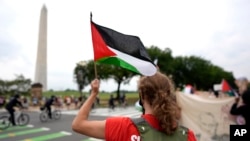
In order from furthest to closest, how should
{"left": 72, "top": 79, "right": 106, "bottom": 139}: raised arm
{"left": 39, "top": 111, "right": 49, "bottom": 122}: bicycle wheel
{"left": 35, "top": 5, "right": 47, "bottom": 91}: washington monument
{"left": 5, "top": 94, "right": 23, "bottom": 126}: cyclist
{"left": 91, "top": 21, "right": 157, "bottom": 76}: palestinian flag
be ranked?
{"left": 35, "top": 5, "right": 47, "bottom": 91}: washington monument, {"left": 39, "top": 111, "right": 49, "bottom": 122}: bicycle wheel, {"left": 5, "top": 94, "right": 23, "bottom": 126}: cyclist, {"left": 91, "top": 21, "right": 157, "bottom": 76}: palestinian flag, {"left": 72, "top": 79, "right": 106, "bottom": 139}: raised arm

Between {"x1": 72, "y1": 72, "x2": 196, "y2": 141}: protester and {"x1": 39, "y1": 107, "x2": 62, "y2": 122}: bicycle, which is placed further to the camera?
{"x1": 39, "y1": 107, "x2": 62, "y2": 122}: bicycle

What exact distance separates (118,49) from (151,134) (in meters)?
1.18

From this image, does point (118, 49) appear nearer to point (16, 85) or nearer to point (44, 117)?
point (44, 117)

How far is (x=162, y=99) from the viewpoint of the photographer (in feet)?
7.43

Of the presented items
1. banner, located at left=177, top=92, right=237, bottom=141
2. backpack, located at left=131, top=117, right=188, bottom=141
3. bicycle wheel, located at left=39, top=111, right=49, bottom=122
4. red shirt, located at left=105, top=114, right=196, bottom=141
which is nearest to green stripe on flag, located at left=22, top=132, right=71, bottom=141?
banner, located at left=177, top=92, right=237, bottom=141

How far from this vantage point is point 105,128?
2270 mm

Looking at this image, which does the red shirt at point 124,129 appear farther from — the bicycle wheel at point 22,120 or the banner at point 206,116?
the bicycle wheel at point 22,120

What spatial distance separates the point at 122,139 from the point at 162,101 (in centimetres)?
39

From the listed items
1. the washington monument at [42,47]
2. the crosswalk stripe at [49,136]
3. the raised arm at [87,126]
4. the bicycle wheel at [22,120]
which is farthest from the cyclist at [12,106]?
the washington monument at [42,47]

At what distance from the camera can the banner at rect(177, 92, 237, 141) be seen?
791cm

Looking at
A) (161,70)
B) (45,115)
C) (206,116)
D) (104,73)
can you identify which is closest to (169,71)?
(104,73)

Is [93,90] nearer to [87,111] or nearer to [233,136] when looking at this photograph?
[87,111]

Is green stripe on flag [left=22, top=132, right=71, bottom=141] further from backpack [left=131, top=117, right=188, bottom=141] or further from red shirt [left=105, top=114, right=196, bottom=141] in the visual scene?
backpack [left=131, top=117, right=188, bottom=141]

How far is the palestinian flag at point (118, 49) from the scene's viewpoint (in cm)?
298
